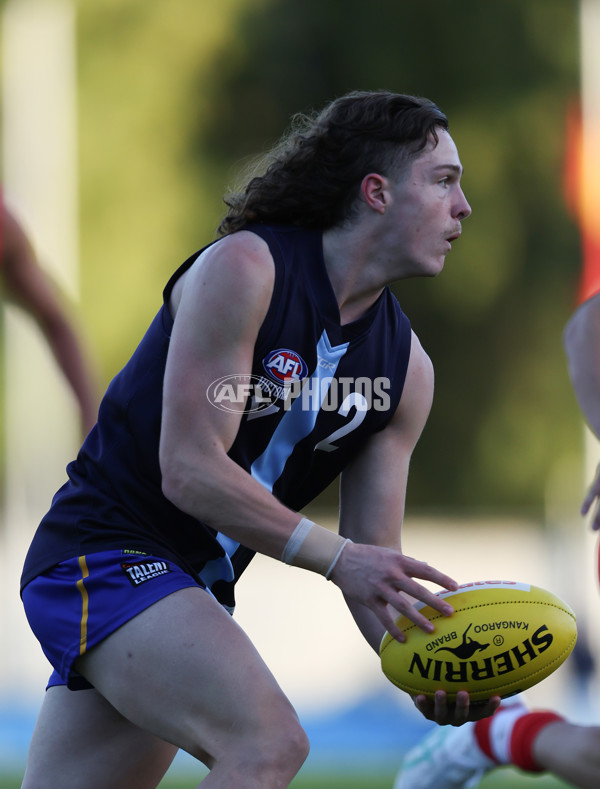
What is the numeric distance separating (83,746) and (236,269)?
132cm

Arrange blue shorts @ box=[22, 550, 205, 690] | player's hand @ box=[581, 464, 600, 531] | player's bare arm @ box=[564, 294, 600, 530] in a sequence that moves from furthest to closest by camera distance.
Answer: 1. player's bare arm @ box=[564, 294, 600, 530]
2. player's hand @ box=[581, 464, 600, 531]
3. blue shorts @ box=[22, 550, 205, 690]

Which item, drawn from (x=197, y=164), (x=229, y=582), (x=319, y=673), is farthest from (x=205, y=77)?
(x=229, y=582)

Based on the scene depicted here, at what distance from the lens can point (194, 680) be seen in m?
2.85

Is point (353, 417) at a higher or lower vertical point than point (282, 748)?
higher

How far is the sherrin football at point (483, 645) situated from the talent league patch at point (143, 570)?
63 cm

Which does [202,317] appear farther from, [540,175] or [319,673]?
[540,175]

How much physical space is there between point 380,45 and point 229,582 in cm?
1492

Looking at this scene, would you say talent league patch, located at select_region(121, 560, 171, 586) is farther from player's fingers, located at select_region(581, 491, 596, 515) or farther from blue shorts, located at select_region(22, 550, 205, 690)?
player's fingers, located at select_region(581, 491, 596, 515)

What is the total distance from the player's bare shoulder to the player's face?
0.38 m

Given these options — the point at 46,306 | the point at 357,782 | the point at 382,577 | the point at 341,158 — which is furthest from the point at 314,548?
the point at 357,782

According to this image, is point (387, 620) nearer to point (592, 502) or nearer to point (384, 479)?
point (384, 479)

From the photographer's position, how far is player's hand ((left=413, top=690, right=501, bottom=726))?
3168mm

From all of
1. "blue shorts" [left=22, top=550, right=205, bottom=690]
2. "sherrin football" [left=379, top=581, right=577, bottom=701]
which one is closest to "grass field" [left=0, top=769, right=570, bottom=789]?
"sherrin football" [left=379, top=581, right=577, bottom=701]

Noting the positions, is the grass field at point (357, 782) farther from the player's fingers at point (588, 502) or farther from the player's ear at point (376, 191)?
the player's ear at point (376, 191)
